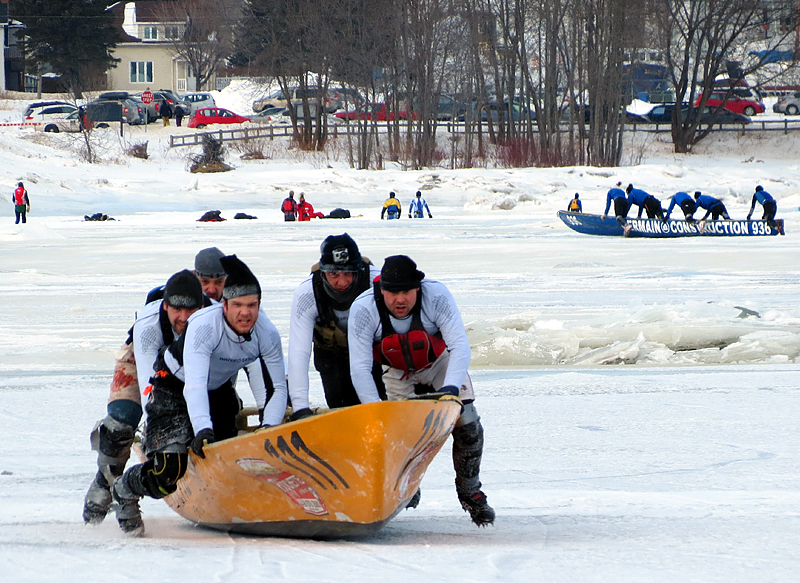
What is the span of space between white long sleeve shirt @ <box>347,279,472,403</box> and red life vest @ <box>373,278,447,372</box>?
22mm

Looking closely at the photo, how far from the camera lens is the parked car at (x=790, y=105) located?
54.9 meters

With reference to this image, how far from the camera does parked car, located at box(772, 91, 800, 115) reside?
54.9 meters

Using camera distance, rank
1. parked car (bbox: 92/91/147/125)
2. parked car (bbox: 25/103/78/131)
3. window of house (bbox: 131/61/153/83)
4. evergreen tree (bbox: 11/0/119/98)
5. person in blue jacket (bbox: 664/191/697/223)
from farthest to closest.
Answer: window of house (bbox: 131/61/153/83) → evergreen tree (bbox: 11/0/119/98) → parked car (bbox: 92/91/147/125) → parked car (bbox: 25/103/78/131) → person in blue jacket (bbox: 664/191/697/223)

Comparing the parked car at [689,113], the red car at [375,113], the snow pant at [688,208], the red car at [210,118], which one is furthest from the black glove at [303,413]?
the red car at [210,118]

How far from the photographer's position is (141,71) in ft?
230

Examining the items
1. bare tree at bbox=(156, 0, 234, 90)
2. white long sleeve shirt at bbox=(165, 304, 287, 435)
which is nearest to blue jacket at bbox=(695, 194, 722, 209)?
white long sleeve shirt at bbox=(165, 304, 287, 435)

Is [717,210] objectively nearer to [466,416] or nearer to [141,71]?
[466,416]

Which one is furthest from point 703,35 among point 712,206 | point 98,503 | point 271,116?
point 98,503

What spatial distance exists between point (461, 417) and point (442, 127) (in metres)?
47.7

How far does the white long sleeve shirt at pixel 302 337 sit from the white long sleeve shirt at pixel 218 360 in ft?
0.25

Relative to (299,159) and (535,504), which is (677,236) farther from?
(299,159)

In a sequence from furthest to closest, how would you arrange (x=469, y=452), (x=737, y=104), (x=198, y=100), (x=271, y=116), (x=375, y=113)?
1. (x=198, y=100)
2. (x=271, y=116)
3. (x=737, y=104)
4. (x=375, y=113)
5. (x=469, y=452)

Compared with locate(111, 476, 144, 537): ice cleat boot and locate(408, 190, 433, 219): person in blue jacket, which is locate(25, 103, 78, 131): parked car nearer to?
locate(408, 190, 433, 219): person in blue jacket

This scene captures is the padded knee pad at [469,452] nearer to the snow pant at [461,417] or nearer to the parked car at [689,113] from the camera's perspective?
the snow pant at [461,417]
